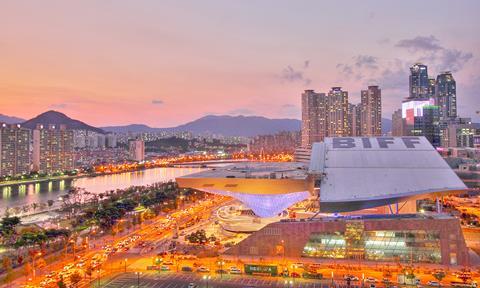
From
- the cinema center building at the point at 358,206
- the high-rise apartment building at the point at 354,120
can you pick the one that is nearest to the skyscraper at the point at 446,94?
the high-rise apartment building at the point at 354,120

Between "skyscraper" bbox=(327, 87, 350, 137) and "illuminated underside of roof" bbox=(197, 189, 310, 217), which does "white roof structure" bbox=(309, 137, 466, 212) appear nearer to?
"illuminated underside of roof" bbox=(197, 189, 310, 217)

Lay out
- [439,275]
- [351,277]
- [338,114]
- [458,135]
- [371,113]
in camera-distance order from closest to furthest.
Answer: [439,275], [351,277], [458,135], [338,114], [371,113]

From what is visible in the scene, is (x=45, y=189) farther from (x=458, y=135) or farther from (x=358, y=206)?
(x=458, y=135)

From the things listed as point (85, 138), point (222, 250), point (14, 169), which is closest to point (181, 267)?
point (222, 250)

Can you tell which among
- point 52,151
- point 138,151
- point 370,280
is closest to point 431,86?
point 138,151

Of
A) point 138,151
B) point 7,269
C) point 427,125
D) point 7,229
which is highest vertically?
point 427,125

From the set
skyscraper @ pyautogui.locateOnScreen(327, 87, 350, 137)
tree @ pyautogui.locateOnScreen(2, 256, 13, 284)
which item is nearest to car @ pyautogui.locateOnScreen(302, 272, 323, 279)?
tree @ pyautogui.locateOnScreen(2, 256, 13, 284)

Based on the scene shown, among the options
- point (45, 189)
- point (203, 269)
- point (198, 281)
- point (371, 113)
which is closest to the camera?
point (198, 281)
